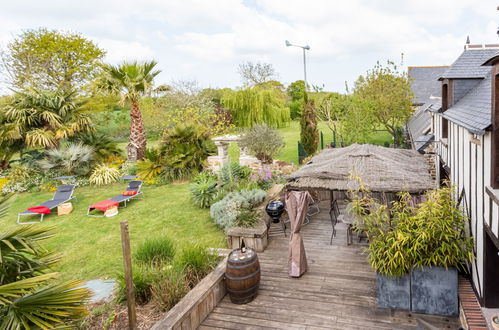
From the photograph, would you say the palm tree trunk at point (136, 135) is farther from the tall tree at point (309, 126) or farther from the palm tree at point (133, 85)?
the tall tree at point (309, 126)

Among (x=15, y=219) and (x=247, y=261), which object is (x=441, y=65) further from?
(x=15, y=219)

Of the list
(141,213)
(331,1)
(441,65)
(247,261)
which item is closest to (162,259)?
(247,261)

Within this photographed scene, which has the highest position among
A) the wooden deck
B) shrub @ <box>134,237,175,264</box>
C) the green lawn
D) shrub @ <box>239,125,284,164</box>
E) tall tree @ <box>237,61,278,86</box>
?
tall tree @ <box>237,61,278,86</box>

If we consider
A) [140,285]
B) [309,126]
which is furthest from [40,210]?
[309,126]

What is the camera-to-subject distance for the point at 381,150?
28.0ft

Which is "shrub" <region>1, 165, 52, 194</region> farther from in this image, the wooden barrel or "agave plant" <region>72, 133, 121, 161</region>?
the wooden barrel

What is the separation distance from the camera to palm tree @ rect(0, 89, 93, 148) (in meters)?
16.3

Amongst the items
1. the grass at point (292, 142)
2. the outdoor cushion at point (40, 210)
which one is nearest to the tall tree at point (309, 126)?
the grass at point (292, 142)

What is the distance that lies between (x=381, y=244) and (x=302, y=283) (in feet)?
5.46

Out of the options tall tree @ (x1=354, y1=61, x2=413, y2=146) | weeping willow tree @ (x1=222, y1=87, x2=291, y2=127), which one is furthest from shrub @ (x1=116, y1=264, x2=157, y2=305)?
weeping willow tree @ (x1=222, y1=87, x2=291, y2=127)

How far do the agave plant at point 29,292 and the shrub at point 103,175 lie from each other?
12.2 m

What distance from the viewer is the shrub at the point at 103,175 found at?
15.5 metres

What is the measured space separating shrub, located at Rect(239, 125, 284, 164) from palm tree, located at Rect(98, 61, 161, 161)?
6.30 meters

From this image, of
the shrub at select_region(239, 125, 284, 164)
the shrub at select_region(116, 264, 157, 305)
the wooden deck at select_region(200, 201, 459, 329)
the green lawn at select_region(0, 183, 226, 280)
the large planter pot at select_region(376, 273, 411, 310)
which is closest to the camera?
the wooden deck at select_region(200, 201, 459, 329)
